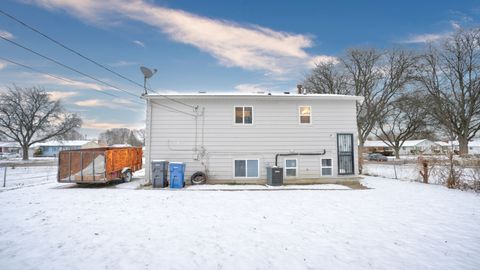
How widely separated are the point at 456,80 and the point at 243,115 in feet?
92.4

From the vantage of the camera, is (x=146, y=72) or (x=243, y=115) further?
(x=243, y=115)

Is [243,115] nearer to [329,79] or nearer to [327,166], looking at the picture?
[327,166]

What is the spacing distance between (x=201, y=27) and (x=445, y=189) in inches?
565

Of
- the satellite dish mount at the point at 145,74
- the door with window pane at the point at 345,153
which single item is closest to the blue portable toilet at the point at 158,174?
the satellite dish mount at the point at 145,74

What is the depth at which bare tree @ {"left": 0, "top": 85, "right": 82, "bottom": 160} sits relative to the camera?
128 feet

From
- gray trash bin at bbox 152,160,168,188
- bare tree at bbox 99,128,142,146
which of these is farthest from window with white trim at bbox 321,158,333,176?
bare tree at bbox 99,128,142,146

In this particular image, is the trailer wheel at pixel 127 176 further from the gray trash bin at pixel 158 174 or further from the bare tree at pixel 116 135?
the bare tree at pixel 116 135

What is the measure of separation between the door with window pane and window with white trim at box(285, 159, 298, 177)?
94.9 inches

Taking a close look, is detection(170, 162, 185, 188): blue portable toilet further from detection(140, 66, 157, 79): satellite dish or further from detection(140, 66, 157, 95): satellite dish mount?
detection(140, 66, 157, 79): satellite dish

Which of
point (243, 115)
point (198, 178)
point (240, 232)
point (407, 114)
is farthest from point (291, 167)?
point (407, 114)

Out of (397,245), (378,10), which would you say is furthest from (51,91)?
(397,245)

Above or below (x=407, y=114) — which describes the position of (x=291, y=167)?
below

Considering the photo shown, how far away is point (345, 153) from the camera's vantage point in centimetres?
1304

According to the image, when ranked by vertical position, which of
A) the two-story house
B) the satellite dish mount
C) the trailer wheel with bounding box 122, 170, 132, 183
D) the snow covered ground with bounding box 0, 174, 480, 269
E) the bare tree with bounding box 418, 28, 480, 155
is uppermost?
the bare tree with bounding box 418, 28, 480, 155
